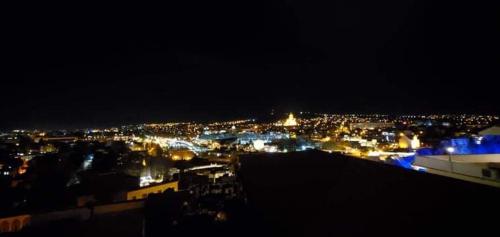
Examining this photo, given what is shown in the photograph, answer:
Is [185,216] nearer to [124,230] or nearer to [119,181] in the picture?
[124,230]

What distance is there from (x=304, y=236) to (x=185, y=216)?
4974 millimetres

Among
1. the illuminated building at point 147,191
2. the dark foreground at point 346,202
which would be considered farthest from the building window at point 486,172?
the illuminated building at point 147,191

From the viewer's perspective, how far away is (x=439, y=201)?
93.8 inches

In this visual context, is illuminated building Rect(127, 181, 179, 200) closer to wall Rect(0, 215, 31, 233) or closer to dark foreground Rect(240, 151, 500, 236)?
wall Rect(0, 215, 31, 233)

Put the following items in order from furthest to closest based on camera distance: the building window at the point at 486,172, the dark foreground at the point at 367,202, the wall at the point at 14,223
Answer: the wall at the point at 14,223 → the building window at the point at 486,172 → the dark foreground at the point at 367,202

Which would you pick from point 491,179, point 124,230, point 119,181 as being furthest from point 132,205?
point 491,179

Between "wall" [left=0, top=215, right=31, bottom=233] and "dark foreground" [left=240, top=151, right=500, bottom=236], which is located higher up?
"dark foreground" [left=240, top=151, right=500, bottom=236]

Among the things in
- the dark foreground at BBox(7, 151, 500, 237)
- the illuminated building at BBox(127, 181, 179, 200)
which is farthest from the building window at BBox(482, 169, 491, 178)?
the illuminated building at BBox(127, 181, 179, 200)

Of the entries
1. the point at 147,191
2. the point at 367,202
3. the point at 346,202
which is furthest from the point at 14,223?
the point at 367,202

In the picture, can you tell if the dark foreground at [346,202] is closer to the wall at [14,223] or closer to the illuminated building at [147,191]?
the wall at [14,223]

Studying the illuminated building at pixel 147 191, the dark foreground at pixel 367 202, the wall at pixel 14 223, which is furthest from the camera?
the illuminated building at pixel 147 191

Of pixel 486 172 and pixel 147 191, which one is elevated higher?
pixel 486 172

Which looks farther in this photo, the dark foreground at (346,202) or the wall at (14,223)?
the wall at (14,223)

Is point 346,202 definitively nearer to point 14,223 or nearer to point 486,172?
point 486,172
